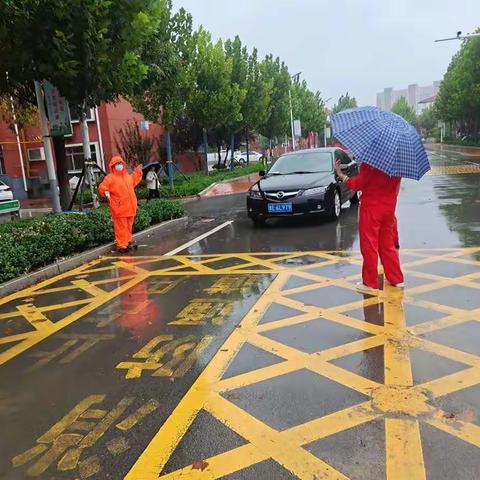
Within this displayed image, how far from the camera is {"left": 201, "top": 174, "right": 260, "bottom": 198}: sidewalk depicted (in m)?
20.1

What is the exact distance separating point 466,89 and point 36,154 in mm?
31096

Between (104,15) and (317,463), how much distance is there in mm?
7983

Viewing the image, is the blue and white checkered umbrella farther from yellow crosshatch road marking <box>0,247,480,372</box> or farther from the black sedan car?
the black sedan car

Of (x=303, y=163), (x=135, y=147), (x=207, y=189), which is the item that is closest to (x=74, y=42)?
(x=303, y=163)

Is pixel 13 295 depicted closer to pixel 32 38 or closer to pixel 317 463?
pixel 32 38

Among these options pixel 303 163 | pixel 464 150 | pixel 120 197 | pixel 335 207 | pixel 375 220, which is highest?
pixel 303 163

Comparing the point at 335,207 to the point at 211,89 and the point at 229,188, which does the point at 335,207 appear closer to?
the point at 229,188

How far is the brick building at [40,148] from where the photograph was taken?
82.8ft

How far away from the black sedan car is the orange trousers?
8.81ft

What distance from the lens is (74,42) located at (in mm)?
8539

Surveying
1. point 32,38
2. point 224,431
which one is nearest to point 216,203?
point 32,38

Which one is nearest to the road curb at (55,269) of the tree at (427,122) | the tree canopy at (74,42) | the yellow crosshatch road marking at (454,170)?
the tree canopy at (74,42)

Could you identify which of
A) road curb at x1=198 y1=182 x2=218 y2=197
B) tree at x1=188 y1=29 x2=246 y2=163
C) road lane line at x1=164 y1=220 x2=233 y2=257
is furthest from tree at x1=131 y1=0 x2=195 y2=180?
road lane line at x1=164 y1=220 x2=233 y2=257

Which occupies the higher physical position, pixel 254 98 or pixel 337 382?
pixel 254 98
